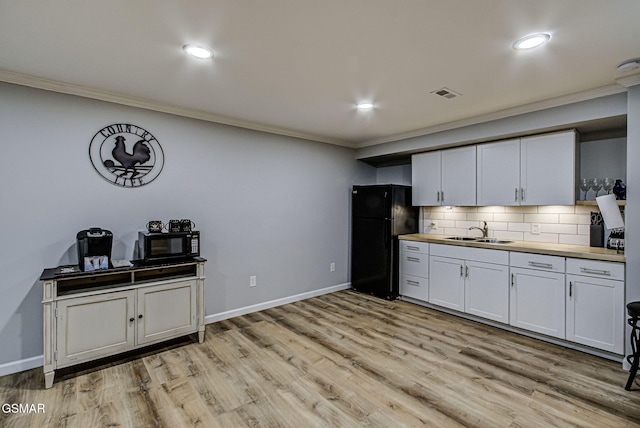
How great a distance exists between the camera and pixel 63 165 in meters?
2.75

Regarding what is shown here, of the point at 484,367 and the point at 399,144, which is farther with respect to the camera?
the point at 399,144

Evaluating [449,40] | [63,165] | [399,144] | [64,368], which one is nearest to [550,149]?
[399,144]

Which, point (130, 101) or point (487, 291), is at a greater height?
point (130, 101)

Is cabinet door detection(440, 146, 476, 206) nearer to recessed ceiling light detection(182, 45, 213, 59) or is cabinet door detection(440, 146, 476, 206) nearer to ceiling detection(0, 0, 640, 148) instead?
ceiling detection(0, 0, 640, 148)

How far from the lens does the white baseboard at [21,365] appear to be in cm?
251

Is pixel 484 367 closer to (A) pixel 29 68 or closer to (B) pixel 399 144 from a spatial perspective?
(B) pixel 399 144

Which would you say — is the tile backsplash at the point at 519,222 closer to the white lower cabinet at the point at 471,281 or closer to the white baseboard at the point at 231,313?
the white lower cabinet at the point at 471,281

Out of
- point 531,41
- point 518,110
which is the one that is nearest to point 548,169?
point 518,110

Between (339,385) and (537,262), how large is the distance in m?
2.33

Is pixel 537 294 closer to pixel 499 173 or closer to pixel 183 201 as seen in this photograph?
pixel 499 173

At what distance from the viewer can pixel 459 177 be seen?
407cm

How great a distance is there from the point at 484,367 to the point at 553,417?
63 cm

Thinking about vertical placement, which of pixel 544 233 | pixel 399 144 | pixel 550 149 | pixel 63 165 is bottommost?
pixel 544 233

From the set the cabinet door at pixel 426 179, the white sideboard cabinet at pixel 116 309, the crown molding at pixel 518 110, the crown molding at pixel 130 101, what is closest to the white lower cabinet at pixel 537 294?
the cabinet door at pixel 426 179
